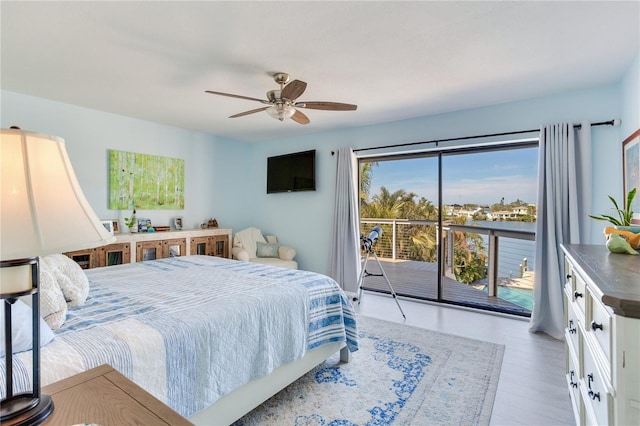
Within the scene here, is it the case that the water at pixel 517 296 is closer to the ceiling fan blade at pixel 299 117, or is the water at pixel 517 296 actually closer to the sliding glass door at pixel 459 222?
the sliding glass door at pixel 459 222

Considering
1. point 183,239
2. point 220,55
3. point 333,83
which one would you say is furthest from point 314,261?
point 220,55

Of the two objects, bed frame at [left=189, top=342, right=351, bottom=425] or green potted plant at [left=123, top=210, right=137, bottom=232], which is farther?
green potted plant at [left=123, top=210, right=137, bottom=232]

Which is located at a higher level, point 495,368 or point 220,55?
point 220,55

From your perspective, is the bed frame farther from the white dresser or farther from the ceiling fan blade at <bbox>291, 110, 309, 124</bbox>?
the ceiling fan blade at <bbox>291, 110, 309, 124</bbox>

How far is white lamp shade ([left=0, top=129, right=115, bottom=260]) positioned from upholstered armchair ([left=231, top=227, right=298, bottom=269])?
163 inches

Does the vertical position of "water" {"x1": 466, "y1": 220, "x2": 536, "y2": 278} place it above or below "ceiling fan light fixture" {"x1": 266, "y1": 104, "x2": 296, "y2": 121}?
below

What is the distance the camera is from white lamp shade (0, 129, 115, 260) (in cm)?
64

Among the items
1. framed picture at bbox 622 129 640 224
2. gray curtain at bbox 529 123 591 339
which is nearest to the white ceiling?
gray curtain at bbox 529 123 591 339

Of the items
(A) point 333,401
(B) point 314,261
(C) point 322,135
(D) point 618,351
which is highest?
(C) point 322,135

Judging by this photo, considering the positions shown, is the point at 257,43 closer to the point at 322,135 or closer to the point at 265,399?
the point at 265,399

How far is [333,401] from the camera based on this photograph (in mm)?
2074

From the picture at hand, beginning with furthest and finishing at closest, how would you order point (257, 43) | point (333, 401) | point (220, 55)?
point (220, 55) → point (257, 43) → point (333, 401)

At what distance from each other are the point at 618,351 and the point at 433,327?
2.60 metres

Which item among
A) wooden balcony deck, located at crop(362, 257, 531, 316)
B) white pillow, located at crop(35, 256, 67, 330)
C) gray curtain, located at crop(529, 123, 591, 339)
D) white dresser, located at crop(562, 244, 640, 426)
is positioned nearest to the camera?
white dresser, located at crop(562, 244, 640, 426)
